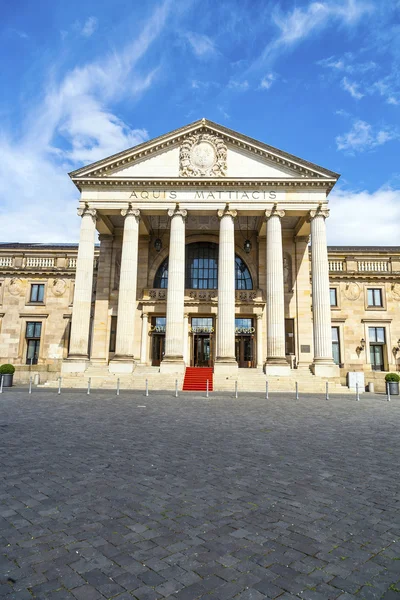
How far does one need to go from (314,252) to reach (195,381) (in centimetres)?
1373

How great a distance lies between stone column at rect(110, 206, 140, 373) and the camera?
98.8 ft

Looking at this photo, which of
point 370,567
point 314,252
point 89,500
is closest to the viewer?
point 370,567

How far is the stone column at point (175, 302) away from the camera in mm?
29680

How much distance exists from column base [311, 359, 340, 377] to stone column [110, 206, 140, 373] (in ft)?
45.4

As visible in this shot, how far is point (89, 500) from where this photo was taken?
5.34 metres

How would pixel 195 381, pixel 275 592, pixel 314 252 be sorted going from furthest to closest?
pixel 314 252 < pixel 195 381 < pixel 275 592

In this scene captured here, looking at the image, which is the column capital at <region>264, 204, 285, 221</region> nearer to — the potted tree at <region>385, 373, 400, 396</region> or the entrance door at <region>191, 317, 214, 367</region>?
the entrance door at <region>191, 317, 214, 367</region>

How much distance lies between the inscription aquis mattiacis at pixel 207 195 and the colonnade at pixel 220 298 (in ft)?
3.68

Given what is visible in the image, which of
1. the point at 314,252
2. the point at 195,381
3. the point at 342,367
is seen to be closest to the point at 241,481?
the point at 195,381

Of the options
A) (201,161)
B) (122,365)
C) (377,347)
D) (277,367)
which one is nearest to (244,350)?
(277,367)

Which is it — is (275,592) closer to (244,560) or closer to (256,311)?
(244,560)

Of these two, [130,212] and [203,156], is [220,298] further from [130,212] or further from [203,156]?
[203,156]

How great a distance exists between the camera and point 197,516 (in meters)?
4.87

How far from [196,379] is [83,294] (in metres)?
10.9
